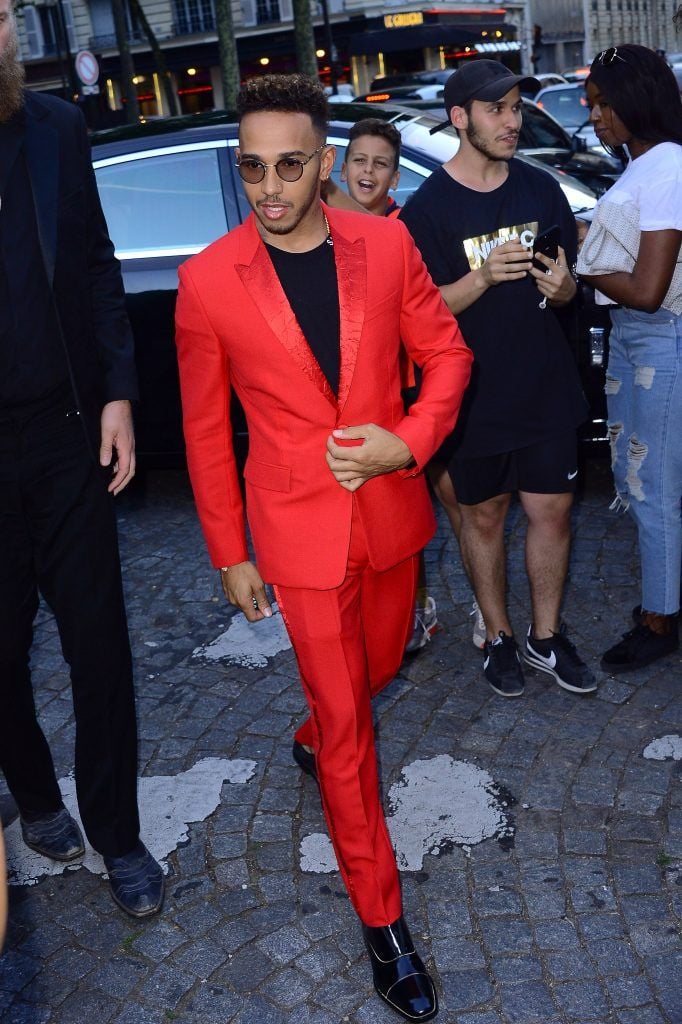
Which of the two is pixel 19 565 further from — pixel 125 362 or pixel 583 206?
pixel 583 206

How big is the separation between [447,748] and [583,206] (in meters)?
3.02

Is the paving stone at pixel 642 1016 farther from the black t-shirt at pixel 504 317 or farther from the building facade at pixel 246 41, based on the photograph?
the building facade at pixel 246 41

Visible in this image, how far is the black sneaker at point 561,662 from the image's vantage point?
3.91 m

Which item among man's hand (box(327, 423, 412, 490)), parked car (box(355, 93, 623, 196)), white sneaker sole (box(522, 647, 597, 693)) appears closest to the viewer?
man's hand (box(327, 423, 412, 490))

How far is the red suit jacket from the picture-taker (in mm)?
2518

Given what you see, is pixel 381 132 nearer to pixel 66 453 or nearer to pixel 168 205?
pixel 168 205

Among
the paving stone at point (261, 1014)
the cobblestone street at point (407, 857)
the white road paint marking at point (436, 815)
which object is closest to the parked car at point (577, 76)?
the cobblestone street at point (407, 857)

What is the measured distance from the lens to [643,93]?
3.58 metres

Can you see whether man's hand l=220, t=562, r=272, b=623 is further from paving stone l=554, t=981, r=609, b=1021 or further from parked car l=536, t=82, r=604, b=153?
parked car l=536, t=82, r=604, b=153

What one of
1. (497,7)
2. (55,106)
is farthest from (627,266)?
(497,7)

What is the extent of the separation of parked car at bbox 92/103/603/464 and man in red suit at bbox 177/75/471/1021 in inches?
120

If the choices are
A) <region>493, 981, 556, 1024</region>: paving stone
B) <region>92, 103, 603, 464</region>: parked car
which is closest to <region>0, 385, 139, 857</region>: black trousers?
<region>493, 981, 556, 1024</region>: paving stone

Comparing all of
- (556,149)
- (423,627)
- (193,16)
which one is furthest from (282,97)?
(193,16)

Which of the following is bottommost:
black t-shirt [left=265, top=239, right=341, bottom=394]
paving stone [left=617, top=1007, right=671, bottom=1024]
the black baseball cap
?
paving stone [left=617, top=1007, right=671, bottom=1024]
